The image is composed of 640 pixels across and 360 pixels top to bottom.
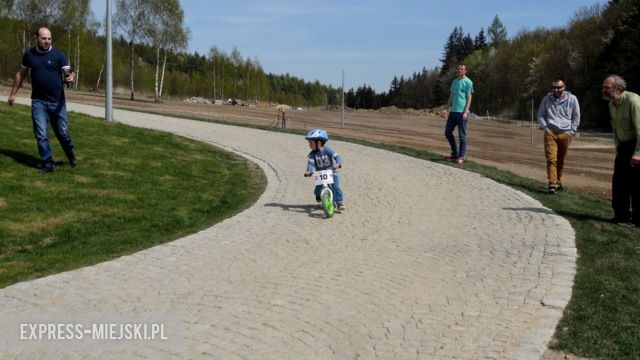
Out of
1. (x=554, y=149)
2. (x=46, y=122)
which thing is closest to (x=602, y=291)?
(x=554, y=149)

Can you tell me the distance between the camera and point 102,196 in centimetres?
921

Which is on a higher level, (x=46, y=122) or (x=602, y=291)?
(x=46, y=122)

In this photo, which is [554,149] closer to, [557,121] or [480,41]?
[557,121]

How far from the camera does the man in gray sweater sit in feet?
36.0

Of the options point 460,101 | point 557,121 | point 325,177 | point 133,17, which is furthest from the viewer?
point 133,17

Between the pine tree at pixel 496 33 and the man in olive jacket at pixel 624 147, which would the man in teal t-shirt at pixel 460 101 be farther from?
the pine tree at pixel 496 33

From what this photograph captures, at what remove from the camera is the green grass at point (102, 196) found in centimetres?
691

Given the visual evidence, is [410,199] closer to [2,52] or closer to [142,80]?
[2,52]

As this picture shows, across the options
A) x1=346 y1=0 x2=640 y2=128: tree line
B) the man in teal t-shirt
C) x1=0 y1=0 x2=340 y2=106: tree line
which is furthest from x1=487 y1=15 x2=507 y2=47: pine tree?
the man in teal t-shirt

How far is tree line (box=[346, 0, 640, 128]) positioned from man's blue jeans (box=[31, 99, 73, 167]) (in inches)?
2232

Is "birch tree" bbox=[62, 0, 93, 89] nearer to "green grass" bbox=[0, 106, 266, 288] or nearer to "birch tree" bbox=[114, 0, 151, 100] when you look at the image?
"birch tree" bbox=[114, 0, 151, 100]

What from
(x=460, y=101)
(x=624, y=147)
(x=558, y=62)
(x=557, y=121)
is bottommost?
(x=624, y=147)

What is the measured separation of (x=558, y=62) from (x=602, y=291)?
81466 mm

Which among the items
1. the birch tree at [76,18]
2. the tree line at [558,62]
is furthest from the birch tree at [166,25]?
the tree line at [558,62]
